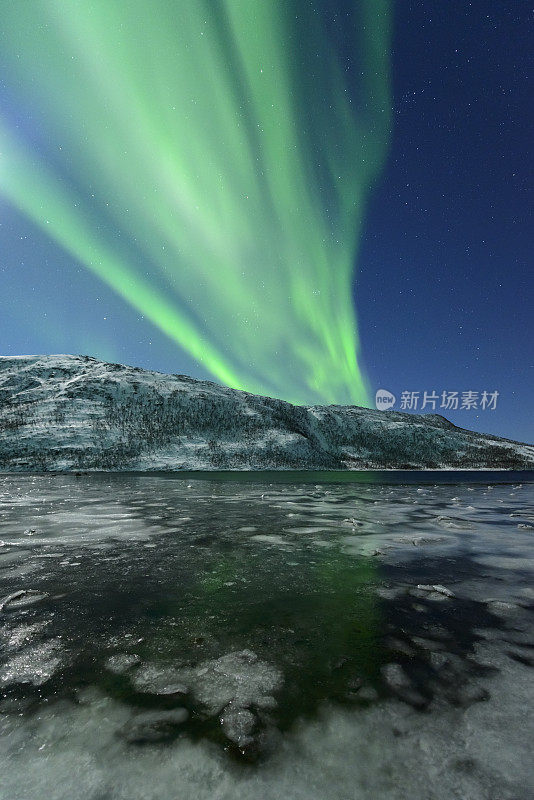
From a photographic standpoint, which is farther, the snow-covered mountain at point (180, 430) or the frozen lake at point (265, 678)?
the snow-covered mountain at point (180, 430)

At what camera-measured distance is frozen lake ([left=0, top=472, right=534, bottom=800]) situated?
1.60 meters

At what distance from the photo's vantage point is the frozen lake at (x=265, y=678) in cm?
160

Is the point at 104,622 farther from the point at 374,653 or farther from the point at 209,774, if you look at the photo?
the point at 374,653

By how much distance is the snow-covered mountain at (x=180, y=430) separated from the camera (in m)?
94.7

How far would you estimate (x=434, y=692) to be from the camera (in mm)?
2209

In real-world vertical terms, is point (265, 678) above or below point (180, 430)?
below

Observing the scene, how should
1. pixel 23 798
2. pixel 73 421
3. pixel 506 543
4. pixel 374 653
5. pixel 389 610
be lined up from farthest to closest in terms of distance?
pixel 73 421, pixel 506 543, pixel 389 610, pixel 374 653, pixel 23 798

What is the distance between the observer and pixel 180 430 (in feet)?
374

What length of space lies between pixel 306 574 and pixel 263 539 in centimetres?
227

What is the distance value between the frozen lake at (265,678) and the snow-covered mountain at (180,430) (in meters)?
94.9

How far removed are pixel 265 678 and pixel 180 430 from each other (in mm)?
115451

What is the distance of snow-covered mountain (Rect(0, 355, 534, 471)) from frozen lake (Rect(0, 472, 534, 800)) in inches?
3736

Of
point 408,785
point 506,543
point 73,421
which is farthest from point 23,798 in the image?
point 73,421

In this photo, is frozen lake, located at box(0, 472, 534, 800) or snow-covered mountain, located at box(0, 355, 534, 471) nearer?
frozen lake, located at box(0, 472, 534, 800)
